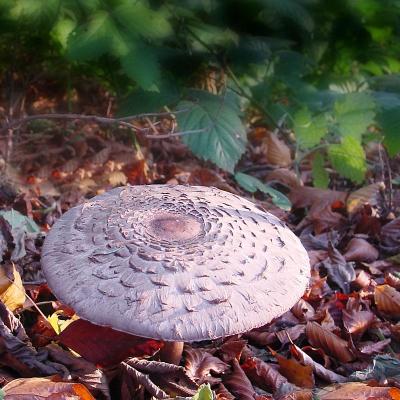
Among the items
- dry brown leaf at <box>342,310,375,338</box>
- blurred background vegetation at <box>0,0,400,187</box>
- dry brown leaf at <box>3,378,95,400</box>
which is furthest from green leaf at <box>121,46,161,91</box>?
dry brown leaf at <box>3,378,95,400</box>

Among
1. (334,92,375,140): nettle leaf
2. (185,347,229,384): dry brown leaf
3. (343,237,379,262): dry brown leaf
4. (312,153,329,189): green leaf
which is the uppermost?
(334,92,375,140): nettle leaf

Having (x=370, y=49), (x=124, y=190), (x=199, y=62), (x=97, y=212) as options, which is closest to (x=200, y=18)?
(x=199, y=62)

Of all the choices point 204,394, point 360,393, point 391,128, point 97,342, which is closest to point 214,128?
point 391,128

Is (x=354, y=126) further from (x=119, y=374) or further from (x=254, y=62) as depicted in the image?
(x=119, y=374)

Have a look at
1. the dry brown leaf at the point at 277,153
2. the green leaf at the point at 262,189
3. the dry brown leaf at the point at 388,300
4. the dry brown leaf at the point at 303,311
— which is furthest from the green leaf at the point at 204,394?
the dry brown leaf at the point at 277,153

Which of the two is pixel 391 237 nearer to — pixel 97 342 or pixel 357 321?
pixel 357 321

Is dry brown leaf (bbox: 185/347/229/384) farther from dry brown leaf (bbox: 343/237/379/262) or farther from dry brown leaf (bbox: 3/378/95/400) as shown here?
dry brown leaf (bbox: 343/237/379/262)
